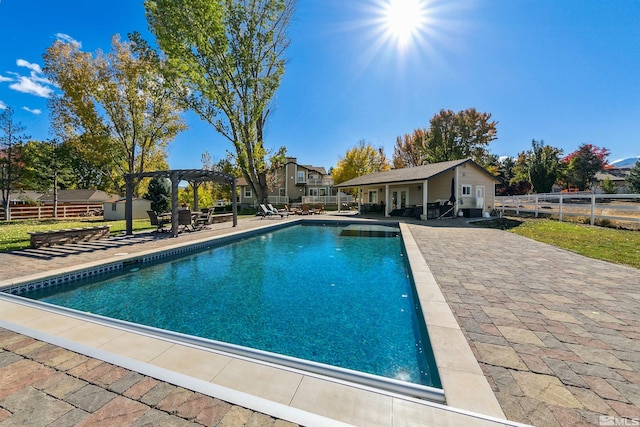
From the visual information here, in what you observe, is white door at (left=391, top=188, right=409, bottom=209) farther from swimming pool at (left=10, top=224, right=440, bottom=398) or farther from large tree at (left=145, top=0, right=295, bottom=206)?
swimming pool at (left=10, top=224, right=440, bottom=398)

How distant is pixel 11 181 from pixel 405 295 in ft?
92.7

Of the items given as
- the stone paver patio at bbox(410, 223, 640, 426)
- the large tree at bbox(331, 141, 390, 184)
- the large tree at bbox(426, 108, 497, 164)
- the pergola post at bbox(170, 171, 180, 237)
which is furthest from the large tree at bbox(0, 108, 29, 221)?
the large tree at bbox(426, 108, 497, 164)

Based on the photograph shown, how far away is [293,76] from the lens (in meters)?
21.6

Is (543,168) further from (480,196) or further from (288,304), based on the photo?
(288,304)

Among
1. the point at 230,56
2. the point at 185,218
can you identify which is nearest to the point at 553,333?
the point at 185,218

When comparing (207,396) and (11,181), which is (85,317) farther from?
(11,181)

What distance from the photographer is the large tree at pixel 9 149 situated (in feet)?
61.3

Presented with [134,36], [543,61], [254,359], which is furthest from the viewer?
[134,36]

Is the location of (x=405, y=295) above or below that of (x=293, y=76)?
below

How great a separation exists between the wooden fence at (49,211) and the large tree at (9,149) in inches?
141

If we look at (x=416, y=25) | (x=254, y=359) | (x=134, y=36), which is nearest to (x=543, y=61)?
(x=416, y=25)

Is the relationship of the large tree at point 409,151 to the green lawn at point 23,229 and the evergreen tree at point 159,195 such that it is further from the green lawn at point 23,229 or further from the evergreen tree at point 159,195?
the green lawn at point 23,229

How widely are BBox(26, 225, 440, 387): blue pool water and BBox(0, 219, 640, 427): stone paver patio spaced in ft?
2.33

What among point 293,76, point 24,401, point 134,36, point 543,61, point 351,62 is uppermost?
point 134,36
